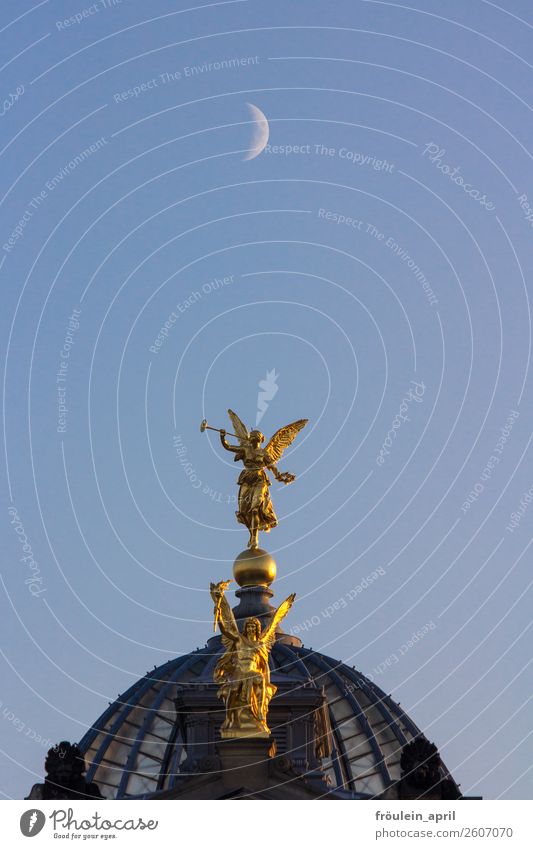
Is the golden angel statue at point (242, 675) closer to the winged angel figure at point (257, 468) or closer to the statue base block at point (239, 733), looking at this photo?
the statue base block at point (239, 733)

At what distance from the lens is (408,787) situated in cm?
6944

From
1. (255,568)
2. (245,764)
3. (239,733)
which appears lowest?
(245,764)

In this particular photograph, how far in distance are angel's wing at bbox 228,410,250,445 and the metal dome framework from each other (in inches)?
416

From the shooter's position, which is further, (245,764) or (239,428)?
(239,428)

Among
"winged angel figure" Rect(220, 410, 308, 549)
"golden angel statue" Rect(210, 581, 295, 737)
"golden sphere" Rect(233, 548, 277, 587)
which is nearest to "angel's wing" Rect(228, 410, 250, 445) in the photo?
"winged angel figure" Rect(220, 410, 308, 549)

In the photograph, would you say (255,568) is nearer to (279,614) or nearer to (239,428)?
(239,428)

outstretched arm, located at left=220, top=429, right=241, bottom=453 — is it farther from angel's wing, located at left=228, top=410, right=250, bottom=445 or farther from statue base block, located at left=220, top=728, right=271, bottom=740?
statue base block, located at left=220, top=728, right=271, bottom=740

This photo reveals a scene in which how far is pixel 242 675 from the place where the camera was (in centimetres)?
6706

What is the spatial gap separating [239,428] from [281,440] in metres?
1.77

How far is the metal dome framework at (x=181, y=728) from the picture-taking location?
85875mm

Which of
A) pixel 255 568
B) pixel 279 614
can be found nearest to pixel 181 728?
pixel 255 568

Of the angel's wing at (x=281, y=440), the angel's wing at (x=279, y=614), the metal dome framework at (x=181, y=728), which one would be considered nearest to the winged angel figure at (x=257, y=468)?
the angel's wing at (x=281, y=440)

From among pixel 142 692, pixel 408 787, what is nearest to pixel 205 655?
pixel 142 692
